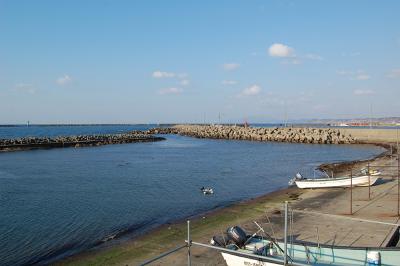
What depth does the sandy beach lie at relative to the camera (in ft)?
→ 40.3

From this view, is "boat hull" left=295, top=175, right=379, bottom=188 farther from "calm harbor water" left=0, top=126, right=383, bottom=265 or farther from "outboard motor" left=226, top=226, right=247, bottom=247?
"outboard motor" left=226, top=226, right=247, bottom=247

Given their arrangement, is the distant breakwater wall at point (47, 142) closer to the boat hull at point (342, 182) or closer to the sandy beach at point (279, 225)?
the boat hull at point (342, 182)

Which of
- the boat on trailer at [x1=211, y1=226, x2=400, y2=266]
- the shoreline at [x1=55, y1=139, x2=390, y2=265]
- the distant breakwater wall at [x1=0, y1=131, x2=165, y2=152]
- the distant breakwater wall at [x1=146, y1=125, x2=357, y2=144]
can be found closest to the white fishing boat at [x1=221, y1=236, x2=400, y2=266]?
the boat on trailer at [x1=211, y1=226, x2=400, y2=266]

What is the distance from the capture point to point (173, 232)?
15297 millimetres

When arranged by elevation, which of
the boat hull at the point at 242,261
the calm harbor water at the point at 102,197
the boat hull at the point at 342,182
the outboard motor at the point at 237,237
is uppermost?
the outboard motor at the point at 237,237

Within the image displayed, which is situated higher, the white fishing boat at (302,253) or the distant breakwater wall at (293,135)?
the distant breakwater wall at (293,135)

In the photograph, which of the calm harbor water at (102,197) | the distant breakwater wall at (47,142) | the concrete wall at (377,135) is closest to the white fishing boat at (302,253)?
the calm harbor water at (102,197)

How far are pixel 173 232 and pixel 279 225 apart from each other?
156 inches

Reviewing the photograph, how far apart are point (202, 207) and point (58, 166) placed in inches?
921

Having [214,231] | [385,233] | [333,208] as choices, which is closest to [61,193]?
[214,231]

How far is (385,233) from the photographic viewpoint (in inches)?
518

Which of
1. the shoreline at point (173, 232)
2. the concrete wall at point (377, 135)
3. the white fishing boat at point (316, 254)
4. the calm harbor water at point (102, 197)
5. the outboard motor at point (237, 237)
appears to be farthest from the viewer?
the concrete wall at point (377, 135)

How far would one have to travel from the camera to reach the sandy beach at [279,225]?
40.3ft

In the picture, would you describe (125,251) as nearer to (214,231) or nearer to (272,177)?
(214,231)
